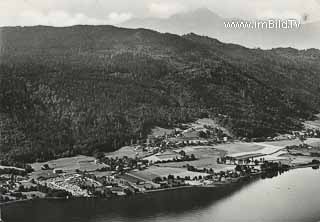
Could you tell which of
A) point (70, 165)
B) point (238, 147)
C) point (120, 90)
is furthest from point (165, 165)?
point (120, 90)

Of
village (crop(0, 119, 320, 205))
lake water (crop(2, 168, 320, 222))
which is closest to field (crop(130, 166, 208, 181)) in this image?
village (crop(0, 119, 320, 205))

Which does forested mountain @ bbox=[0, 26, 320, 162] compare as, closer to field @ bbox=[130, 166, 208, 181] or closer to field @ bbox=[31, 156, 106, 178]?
field @ bbox=[31, 156, 106, 178]

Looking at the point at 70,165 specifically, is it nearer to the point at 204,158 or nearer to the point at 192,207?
the point at 204,158

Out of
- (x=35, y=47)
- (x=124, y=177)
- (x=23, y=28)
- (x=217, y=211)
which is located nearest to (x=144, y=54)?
(x=35, y=47)

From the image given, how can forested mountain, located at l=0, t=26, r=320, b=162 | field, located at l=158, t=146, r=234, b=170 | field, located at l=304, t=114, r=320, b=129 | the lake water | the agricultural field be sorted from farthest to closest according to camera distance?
field, located at l=304, t=114, r=320, b=129
forested mountain, located at l=0, t=26, r=320, b=162
the agricultural field
field, located at l=158, t=146, r=234, b=170
the lake water

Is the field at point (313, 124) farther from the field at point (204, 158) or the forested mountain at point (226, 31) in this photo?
the field at point (204, 158)

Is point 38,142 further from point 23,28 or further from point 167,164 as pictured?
point 23,28

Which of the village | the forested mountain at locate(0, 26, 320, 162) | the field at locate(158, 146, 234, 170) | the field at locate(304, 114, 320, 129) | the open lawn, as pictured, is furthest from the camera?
the field at locate(304, 114, 320, 129)
